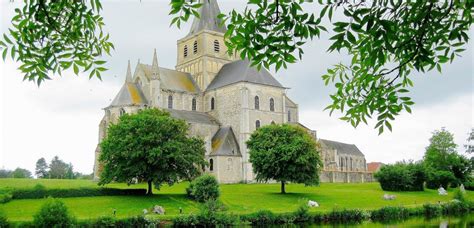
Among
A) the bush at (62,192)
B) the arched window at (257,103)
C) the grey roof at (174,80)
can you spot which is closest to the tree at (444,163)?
Answer: the arched window at (257,103)

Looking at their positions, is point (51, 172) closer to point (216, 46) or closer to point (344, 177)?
point (216, 46)

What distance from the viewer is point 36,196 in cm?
3472

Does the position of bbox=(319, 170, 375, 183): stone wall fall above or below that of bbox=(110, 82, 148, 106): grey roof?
below

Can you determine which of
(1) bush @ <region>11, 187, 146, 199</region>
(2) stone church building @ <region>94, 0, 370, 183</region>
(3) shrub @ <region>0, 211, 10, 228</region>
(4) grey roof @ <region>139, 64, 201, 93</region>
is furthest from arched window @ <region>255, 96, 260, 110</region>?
(3) shrub @ <region>0, 211, 10, 228</region>

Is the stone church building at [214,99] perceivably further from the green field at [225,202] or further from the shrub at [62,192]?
the shrub at [62,192]

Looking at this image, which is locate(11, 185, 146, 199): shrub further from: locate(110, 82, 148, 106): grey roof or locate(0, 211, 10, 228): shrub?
locate(110, 82, 148, 106): grey roof

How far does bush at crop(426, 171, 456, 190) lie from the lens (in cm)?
5500

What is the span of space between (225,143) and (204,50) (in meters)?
16.2

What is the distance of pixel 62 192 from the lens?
35.3m

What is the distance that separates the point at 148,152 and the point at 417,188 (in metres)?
30.4

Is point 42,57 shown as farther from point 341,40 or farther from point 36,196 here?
point 36,196

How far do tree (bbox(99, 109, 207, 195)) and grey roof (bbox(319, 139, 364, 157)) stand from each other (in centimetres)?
4182

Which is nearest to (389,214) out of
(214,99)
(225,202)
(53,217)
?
(225,202)

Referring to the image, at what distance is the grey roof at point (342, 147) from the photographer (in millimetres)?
79250
